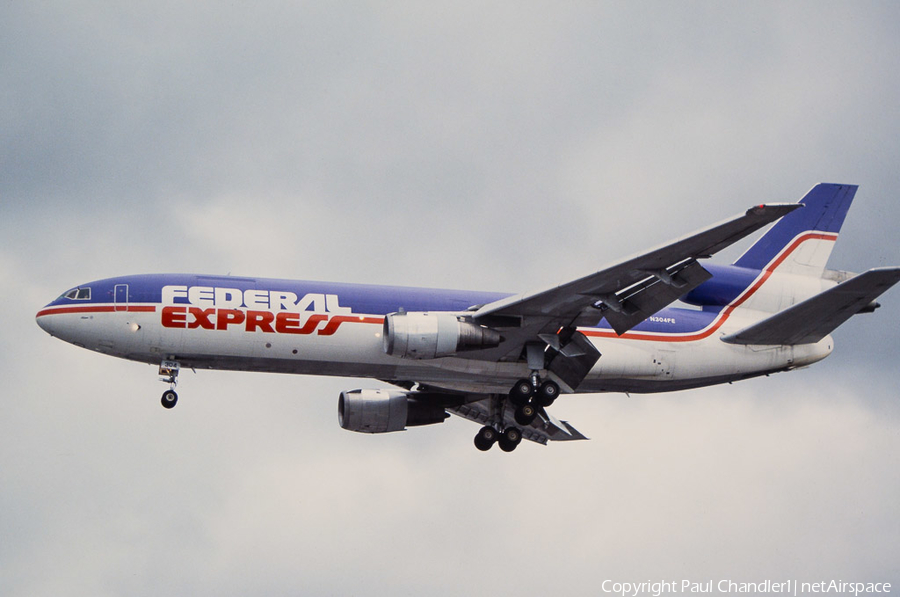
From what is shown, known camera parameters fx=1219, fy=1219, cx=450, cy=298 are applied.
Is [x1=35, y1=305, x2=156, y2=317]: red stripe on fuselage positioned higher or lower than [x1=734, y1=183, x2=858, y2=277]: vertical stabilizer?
lower

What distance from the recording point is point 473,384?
4831 cm

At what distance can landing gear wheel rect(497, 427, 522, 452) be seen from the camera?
51.1 metres

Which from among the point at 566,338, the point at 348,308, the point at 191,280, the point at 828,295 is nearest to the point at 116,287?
the point at 191,280

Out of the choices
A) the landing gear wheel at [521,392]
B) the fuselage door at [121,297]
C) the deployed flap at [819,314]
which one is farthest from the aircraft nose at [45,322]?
the deployed flap at [819,314]

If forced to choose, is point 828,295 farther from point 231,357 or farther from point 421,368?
point 231,357

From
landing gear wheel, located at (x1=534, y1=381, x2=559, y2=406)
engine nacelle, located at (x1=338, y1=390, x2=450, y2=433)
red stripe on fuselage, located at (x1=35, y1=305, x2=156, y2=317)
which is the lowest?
engine nacelle, located at (x1=338, y1=390, x2=450, y2=433)

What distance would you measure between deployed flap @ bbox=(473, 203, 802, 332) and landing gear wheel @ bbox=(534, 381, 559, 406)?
2698 mm

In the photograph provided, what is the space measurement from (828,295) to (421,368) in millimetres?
15271

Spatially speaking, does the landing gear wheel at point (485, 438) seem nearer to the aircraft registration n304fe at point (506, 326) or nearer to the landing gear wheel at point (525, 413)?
the aircraft registration n304fe at point (506, 326)

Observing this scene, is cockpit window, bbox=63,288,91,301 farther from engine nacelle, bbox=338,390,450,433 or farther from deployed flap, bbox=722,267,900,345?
deployed flap, bbox=722,267,900,345

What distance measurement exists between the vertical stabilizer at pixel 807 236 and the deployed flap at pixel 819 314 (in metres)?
3.71

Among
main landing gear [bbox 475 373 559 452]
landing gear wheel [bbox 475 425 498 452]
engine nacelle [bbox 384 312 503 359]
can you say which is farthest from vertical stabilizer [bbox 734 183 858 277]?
engine nacelle [bbox 384 312 503 359]

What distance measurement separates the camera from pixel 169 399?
4578cm

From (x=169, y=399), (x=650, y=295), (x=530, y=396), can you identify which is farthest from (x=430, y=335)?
(x=169, y=399)
